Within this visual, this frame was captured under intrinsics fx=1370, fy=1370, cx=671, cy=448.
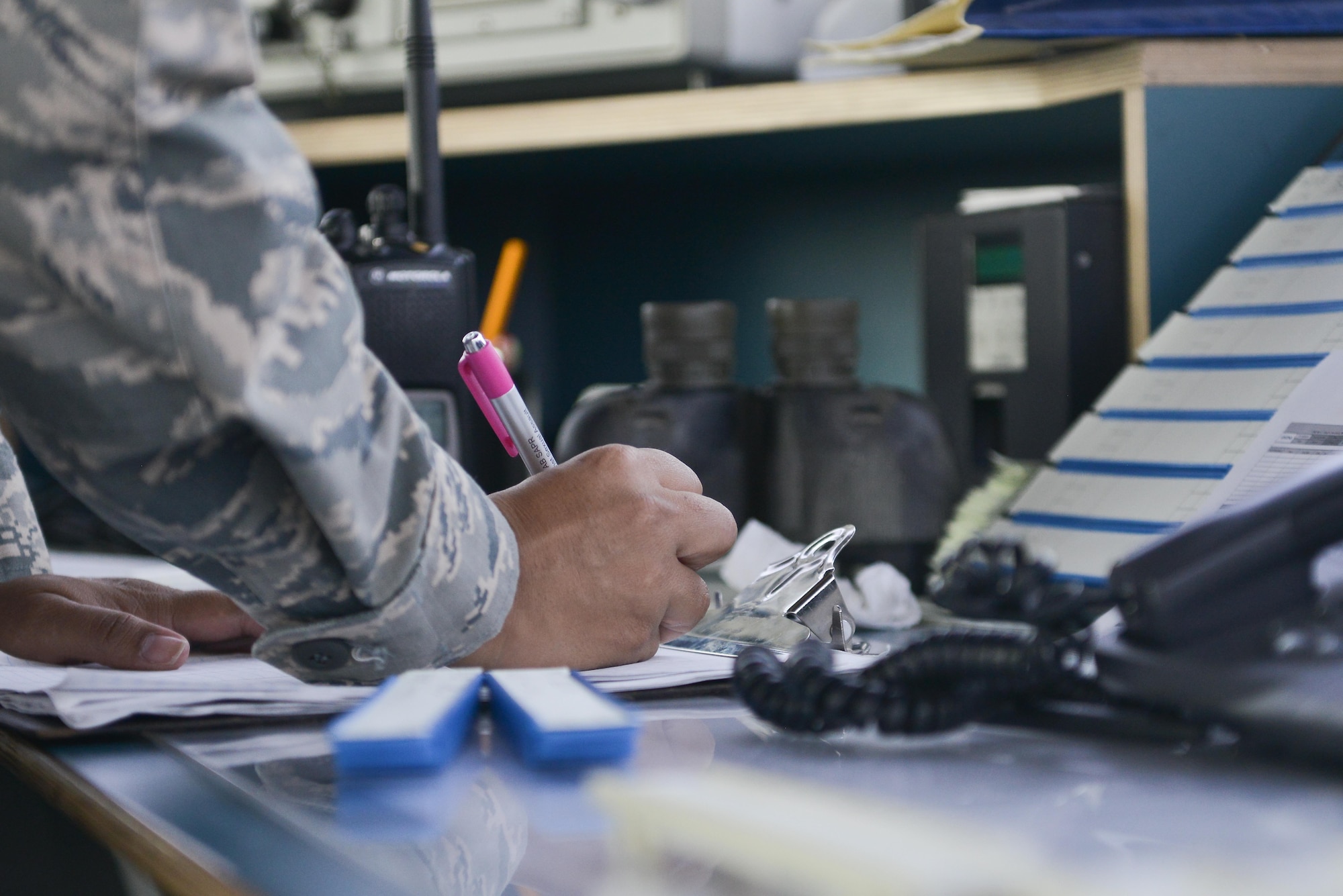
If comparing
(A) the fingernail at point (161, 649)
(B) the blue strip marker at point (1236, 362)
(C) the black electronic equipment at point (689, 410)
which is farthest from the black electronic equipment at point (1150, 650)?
(C) the black electronic equipment at point (689, 410)

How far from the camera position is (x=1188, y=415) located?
30.9 inches

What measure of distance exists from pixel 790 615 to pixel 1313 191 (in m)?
0.49

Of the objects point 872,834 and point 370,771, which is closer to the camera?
point 872,834

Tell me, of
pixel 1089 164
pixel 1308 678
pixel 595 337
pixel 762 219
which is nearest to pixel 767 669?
pixel 1308 678

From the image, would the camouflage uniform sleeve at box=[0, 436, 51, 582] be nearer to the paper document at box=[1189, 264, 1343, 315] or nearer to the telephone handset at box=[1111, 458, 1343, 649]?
the telephone handset at box=[1111, 458, 1343, 649]

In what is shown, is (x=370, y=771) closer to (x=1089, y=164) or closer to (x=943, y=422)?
(x=943, y=422)

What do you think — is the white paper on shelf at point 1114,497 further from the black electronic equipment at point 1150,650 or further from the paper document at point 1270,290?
the black electronic equipment at point 1150,650

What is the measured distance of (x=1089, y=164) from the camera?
1233 millimetres

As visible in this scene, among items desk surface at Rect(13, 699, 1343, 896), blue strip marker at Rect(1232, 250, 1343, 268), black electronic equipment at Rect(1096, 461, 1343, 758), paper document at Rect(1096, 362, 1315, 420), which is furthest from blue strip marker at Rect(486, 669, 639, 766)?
blue strip marker at Rect(1232, 250, 1343, 268)

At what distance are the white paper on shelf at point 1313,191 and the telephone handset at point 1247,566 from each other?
54cm

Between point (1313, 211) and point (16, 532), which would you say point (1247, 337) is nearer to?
point (1313, 211)

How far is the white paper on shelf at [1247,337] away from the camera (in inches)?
29.8

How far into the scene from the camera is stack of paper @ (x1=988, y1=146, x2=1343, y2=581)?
73 cm

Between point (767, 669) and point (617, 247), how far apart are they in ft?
3.69
